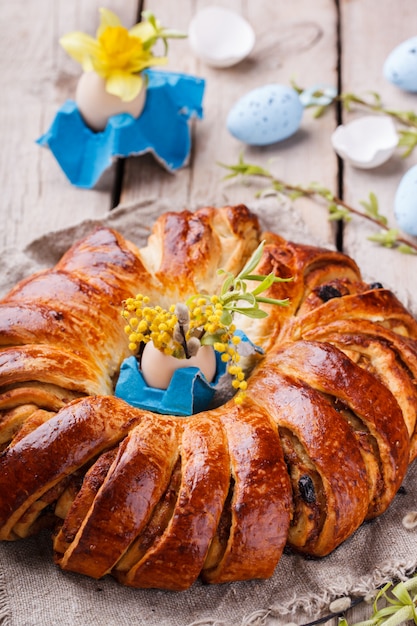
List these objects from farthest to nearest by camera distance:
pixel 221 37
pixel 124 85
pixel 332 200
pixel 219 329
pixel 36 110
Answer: pixel 221 37, pixel 36 110, pixel 332 200, pixel 124 85, pixel 219 329

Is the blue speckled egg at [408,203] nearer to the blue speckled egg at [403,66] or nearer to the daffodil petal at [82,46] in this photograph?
the blue speckled egg at [403,66]

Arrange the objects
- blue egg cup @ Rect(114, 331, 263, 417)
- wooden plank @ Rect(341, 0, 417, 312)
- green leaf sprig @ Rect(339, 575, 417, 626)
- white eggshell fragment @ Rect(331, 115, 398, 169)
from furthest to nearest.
Result: white eggshell fragment @ Rect(331, 115, 398, 169)
wooden plank @ Rect(341, 0, 417, 312)
blue egg cup @ Rect(114, 331, 263, 417)
green leaf sprig @ Rect(339, 575, 417, 626)

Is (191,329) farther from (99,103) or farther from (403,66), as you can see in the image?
(403,66)

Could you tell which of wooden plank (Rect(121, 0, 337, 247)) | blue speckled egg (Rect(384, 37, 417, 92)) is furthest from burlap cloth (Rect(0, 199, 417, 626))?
blue speckled egg (Rect(384, 37, 417, 92))

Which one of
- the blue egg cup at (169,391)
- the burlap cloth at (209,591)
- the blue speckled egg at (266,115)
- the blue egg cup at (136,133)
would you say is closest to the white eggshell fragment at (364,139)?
the blue speckled egg at (266,115)

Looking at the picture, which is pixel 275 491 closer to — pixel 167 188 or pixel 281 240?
pixel 281 240

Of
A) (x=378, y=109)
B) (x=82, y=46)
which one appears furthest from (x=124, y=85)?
(x=378, y=109)

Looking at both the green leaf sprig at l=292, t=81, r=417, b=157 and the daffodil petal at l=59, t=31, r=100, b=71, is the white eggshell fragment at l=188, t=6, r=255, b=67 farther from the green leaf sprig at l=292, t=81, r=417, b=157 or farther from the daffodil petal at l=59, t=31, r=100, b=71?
the daffodil petal at l=59, t=31, r=100, b=71
